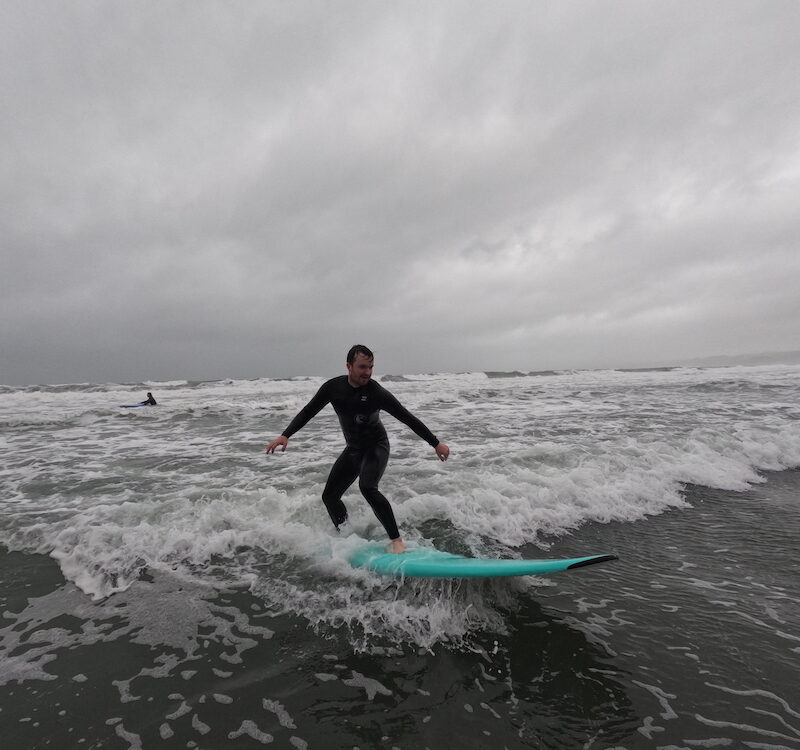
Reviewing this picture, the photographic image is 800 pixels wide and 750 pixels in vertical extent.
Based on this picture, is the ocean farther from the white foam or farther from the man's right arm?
the man's right arm

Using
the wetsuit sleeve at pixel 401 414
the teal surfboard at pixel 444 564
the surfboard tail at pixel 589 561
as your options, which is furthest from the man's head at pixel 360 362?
the surfboard tail at pixel 589 561

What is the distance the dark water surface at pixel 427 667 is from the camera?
273 centimetres

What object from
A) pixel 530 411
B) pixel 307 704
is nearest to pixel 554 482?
pixel 307 704

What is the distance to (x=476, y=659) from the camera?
11.0ft

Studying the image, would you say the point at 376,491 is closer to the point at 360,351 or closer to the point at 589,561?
the point at 360,351

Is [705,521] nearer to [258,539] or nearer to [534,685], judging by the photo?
[534,685]

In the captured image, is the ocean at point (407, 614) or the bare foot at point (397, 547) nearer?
the ocean at point (407, 614)

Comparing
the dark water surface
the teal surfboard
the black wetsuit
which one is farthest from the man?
the dark water surface

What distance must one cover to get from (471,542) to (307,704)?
3161mm

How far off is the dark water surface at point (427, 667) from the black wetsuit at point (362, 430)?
1.10 meters

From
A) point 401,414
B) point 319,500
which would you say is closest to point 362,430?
point 401,414

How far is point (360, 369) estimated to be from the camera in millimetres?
4941

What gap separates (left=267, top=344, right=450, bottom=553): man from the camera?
4.97 m

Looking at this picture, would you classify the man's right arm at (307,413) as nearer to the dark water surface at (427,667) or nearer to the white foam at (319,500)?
the white foam at (319,500)
